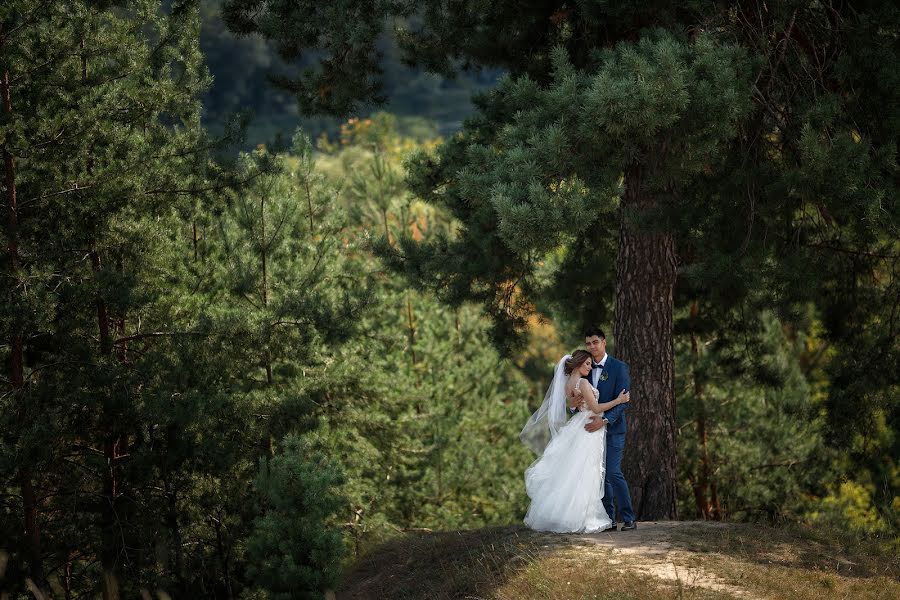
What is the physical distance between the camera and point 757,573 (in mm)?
7180

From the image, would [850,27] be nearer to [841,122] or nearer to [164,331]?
[841,122]

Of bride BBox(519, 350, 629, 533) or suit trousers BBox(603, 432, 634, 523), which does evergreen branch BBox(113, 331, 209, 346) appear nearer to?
bride BBox(519, 350, 629, 533)

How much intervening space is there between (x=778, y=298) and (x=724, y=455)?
30.9ft

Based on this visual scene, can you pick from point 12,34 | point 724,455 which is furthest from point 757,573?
point 724,455

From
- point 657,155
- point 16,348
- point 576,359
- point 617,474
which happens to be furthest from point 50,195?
point 617,474

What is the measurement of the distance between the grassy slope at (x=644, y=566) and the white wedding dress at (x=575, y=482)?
19 cm

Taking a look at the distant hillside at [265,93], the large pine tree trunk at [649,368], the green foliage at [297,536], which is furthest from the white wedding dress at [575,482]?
the distant hillside at [265,93]

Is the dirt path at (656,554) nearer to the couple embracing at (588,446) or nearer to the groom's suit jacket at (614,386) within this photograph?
the couple embracing at (588,446)

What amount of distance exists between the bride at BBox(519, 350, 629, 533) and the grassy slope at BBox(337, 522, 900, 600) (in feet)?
0.69

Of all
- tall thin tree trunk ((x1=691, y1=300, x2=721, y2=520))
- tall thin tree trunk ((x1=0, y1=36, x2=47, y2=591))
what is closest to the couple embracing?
tall thin tree trunk ((x1=0, y1=36, x2=47, y2=591))

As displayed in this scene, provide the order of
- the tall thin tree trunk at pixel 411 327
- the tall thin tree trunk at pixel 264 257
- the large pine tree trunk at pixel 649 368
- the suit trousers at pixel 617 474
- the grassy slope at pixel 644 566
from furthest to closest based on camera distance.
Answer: the tall thin tree trunk at pixel 411 327 → the tall thin tree trunk at pixel 264 257 → the large pine tree trunk at pixel 649 368 → the suit trousers at pixel 617 474 → the grassy slope at pixel 644 566

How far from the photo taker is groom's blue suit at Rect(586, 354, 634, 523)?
831cm

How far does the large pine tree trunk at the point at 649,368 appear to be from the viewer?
10.0 meters

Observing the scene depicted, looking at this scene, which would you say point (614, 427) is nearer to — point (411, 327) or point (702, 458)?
point (702, 458)
